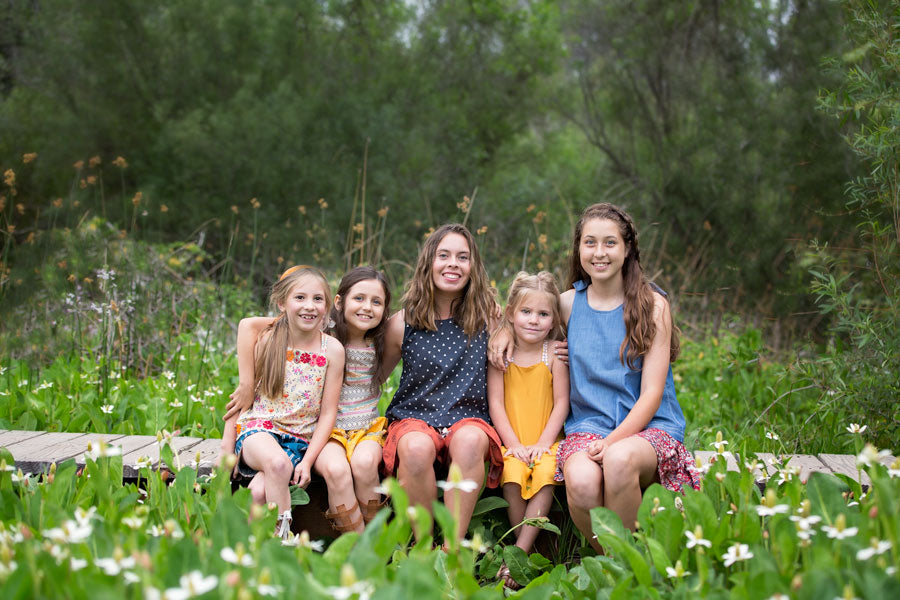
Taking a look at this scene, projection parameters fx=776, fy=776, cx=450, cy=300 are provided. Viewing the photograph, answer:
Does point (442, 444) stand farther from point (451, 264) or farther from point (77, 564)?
point (77, 564)

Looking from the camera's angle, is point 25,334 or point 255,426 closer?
point 255,426

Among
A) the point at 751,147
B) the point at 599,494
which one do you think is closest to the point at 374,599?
the point at 599,494

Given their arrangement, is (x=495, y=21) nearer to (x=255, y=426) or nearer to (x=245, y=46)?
(x=245, y=46)

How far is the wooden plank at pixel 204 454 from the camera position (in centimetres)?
241

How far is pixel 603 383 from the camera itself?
8.24ft

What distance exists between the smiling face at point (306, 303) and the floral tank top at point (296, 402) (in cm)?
10

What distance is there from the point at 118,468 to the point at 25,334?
237cm

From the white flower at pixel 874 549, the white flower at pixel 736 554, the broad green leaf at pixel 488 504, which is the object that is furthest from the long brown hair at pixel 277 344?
the white flower at pixel 874 549

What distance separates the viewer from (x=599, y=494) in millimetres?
2178

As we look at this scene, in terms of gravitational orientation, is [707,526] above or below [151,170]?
below

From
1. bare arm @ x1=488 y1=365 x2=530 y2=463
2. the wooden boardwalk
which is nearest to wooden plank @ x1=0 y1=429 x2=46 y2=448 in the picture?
the wooden boardwalk

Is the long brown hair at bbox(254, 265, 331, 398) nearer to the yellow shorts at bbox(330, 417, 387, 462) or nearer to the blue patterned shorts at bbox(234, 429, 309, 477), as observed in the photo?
the blue patterned shorts at bbox(234, 429, 309, 477)

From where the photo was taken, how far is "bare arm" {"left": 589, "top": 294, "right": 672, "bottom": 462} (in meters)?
2.36

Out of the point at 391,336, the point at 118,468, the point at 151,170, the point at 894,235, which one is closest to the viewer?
the point at 118,468
